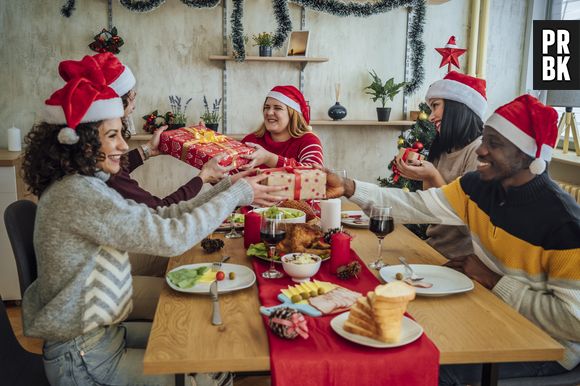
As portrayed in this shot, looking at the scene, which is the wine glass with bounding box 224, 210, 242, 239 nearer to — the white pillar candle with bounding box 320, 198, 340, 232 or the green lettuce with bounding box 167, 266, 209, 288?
the white pillar candle with bounding box 320, 198, 340, 232

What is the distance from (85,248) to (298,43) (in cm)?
310

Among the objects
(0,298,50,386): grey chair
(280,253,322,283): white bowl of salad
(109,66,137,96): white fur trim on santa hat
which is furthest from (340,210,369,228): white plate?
(0,298,50,386): grey chair

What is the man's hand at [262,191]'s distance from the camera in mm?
1972

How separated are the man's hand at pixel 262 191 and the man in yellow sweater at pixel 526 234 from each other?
66 cm

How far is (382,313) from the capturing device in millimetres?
1330

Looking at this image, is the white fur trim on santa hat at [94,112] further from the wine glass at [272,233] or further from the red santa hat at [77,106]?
the wine glass at [272,233]

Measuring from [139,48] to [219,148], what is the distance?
2223 mm

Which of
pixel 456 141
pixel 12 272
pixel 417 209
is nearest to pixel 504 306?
pixel 417 209

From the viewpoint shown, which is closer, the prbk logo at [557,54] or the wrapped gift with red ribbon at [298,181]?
the wrapped gift with red ribbon at [298,181]

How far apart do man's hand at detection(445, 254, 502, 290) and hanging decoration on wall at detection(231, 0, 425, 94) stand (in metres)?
2.77

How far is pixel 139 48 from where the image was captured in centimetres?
434

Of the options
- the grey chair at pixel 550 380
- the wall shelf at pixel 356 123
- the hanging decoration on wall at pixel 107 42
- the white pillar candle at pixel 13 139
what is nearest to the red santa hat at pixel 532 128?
the grey chair at pixel 550 380

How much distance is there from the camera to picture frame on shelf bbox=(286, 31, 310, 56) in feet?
14.0

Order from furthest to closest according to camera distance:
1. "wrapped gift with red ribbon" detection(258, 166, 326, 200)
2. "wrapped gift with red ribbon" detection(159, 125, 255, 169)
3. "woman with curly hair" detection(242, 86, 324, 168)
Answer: "woman with curly hair" detection(242, 86, 324, 168)
"wrapped gift with red ribbon" detection(159, 125, 255, 169)
"wrapped gift with red ribbon" detection(258, 166, 326, 200)
